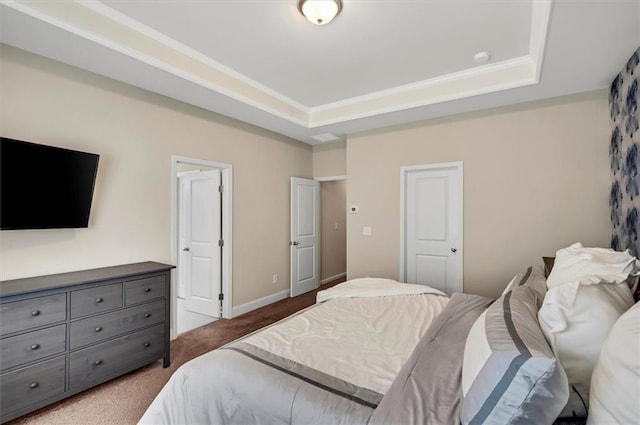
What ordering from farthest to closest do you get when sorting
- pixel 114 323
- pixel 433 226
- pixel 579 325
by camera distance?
pixel 433 226 < pixel 114 323 < pixel 579 325

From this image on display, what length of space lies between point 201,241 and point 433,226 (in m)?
3.16

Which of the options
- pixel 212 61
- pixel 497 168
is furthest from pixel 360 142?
pixel 212 61

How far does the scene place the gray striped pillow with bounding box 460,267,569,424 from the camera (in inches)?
34.5

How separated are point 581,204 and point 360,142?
105 inches

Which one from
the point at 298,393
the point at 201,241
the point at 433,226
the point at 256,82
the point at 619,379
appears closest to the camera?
the point at 619,379

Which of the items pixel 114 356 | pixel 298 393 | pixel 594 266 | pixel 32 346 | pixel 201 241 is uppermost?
pixel 594 266

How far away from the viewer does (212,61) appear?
113 inches

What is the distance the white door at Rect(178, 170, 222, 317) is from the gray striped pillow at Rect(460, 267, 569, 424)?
137 inches

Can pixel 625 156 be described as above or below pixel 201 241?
above

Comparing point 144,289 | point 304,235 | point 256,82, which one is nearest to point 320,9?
point 256,82

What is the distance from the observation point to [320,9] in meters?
2.04

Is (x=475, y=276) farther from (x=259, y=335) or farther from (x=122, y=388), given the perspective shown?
(x=122, y=388)

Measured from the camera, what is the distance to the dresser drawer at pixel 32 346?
189 centimetres

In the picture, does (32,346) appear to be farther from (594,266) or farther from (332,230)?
(332,230)
